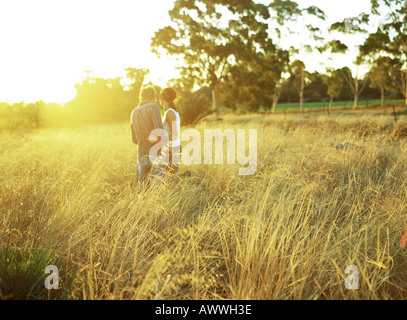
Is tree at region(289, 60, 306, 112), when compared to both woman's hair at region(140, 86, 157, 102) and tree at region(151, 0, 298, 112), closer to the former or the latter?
tree at region(151, 0, 298, 112)

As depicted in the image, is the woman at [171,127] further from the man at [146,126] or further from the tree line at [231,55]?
the tree line at [231,55]

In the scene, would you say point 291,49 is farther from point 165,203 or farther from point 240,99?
point 165,203

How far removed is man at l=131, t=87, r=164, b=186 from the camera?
4.04m

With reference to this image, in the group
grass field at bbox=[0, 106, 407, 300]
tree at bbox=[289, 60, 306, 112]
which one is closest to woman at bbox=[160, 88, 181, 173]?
grass field at bbox=[0, 106, 407, 300]

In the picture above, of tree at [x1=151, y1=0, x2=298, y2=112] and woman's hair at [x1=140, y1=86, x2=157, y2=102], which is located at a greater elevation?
tree at [x1=151, y1=0, x2=298, y2=112]

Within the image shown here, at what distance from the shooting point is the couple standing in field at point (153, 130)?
159 inches

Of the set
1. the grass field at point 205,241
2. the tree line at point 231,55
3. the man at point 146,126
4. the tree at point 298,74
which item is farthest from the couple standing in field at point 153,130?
the tree at point 298,74

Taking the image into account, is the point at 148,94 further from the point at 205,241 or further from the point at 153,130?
the point at 205,241

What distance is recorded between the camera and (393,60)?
28.3 metres

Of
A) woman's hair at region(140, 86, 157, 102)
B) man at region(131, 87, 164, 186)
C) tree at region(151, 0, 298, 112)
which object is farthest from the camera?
tree at region(151, 0, 298, 112)

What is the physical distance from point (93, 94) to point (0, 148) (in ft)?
84.0

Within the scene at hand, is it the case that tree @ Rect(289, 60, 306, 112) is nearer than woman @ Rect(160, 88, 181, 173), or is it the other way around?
woman @ Rect(160, 88, 181, 173)

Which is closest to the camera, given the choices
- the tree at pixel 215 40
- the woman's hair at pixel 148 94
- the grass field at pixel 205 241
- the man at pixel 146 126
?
the grass field at pixel 205 241

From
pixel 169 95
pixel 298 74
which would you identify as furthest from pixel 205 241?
pixel 298 74
